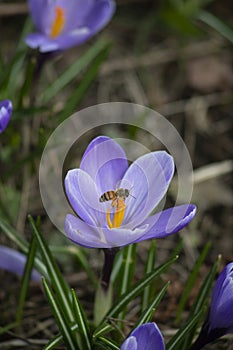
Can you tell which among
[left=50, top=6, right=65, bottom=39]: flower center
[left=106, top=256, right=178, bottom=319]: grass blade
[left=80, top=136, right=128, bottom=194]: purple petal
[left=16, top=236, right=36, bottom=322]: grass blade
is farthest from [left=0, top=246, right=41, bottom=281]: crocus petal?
[left=50, top=6, right=65, bottom=39]: flower center

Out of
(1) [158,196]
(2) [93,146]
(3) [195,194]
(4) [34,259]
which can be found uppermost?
(2) [93,146]

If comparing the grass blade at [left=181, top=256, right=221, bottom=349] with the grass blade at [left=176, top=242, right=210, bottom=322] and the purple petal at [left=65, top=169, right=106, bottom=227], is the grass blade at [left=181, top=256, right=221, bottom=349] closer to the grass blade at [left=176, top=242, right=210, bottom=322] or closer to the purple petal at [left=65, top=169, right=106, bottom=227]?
the grass blade at [left=176, top=242, right=210, bottom=322]

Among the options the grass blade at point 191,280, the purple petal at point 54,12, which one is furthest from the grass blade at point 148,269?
the purple petal at point 54,12

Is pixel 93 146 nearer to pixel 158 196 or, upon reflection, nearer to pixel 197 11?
pixel 158 196

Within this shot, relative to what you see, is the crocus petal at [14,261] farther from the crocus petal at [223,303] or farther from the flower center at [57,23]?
the flower center at [57,23]

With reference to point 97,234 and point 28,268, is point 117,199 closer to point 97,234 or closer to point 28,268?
point 97,234

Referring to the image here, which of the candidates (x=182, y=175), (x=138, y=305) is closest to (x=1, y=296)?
(x=138, y=305)

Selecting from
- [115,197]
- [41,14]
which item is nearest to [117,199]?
[115,197]
